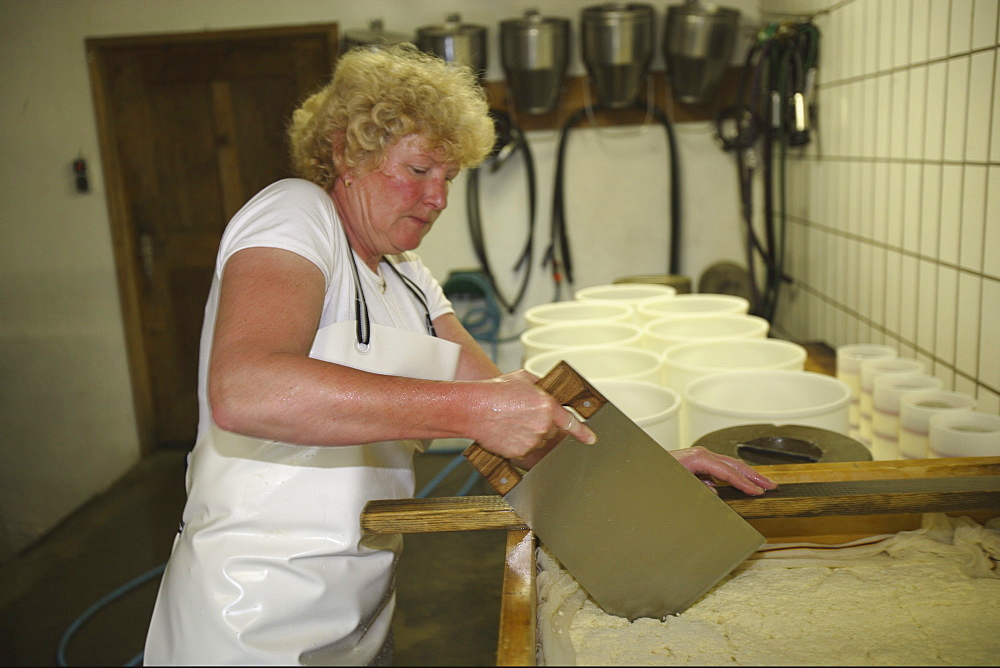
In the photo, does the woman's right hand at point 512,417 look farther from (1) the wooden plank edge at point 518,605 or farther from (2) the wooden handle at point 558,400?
(1) the wooden plank edge at point 518,605

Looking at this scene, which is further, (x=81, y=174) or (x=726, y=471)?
(x=81, y=174)

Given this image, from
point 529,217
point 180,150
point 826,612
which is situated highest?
point 180,150

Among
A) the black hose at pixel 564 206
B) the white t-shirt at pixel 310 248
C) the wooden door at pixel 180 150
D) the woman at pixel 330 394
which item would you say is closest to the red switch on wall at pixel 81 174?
the wooden door at pixel 180 150

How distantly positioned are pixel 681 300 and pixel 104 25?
3.19 m

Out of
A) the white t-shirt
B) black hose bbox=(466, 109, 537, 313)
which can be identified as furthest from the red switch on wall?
the white t-shirt

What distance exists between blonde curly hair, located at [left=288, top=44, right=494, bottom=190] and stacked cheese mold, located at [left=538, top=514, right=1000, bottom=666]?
2.29 ft

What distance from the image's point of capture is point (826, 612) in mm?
1102

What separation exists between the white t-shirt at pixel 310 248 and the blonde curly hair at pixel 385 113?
12cm

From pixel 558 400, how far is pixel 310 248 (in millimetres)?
395

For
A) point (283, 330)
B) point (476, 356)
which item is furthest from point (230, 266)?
point (476, 356)

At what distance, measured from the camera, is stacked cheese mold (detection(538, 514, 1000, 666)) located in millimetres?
982

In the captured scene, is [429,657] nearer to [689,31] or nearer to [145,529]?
[145,529]

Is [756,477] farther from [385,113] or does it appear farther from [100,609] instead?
[100,609]

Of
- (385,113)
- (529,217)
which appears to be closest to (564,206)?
(529,217)
